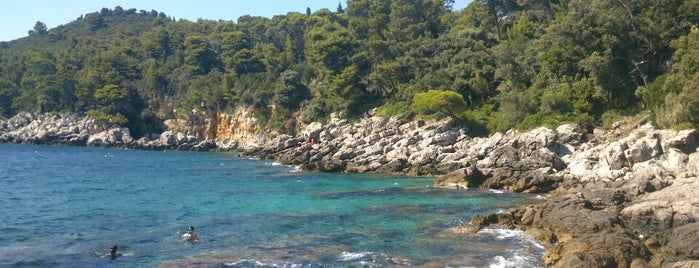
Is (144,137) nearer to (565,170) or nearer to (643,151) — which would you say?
(565,170)

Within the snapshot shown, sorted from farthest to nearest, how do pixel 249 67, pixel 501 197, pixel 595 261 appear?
pixel 249 67, pixel 501 197, pixel 595 261

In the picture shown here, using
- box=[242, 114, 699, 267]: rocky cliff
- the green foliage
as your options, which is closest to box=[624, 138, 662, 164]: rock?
box=[242, 114, 699, 267]: rocky cliff

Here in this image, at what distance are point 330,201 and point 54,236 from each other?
45.4 ft

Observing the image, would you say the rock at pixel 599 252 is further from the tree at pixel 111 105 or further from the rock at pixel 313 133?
the tree at pixel 111 105

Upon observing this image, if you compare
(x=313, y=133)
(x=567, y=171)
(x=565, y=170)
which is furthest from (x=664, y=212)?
(x=313, y=133)

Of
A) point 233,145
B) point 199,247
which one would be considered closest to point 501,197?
point 199,247

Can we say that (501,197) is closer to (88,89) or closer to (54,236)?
(54,236)

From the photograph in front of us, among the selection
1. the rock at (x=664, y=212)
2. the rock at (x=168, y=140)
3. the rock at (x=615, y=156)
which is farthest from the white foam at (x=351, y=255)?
the rock at (x=168, y=140)

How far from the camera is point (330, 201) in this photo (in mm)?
31016

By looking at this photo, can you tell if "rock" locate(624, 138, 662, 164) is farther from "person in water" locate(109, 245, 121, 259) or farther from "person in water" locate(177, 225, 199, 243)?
"person in water" locate(109, 245, 121, 259)

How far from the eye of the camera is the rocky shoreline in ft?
58.7

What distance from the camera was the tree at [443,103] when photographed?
49.5 m

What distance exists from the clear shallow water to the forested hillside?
47.6ft

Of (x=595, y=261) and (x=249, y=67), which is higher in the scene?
(x=249, y=67)
